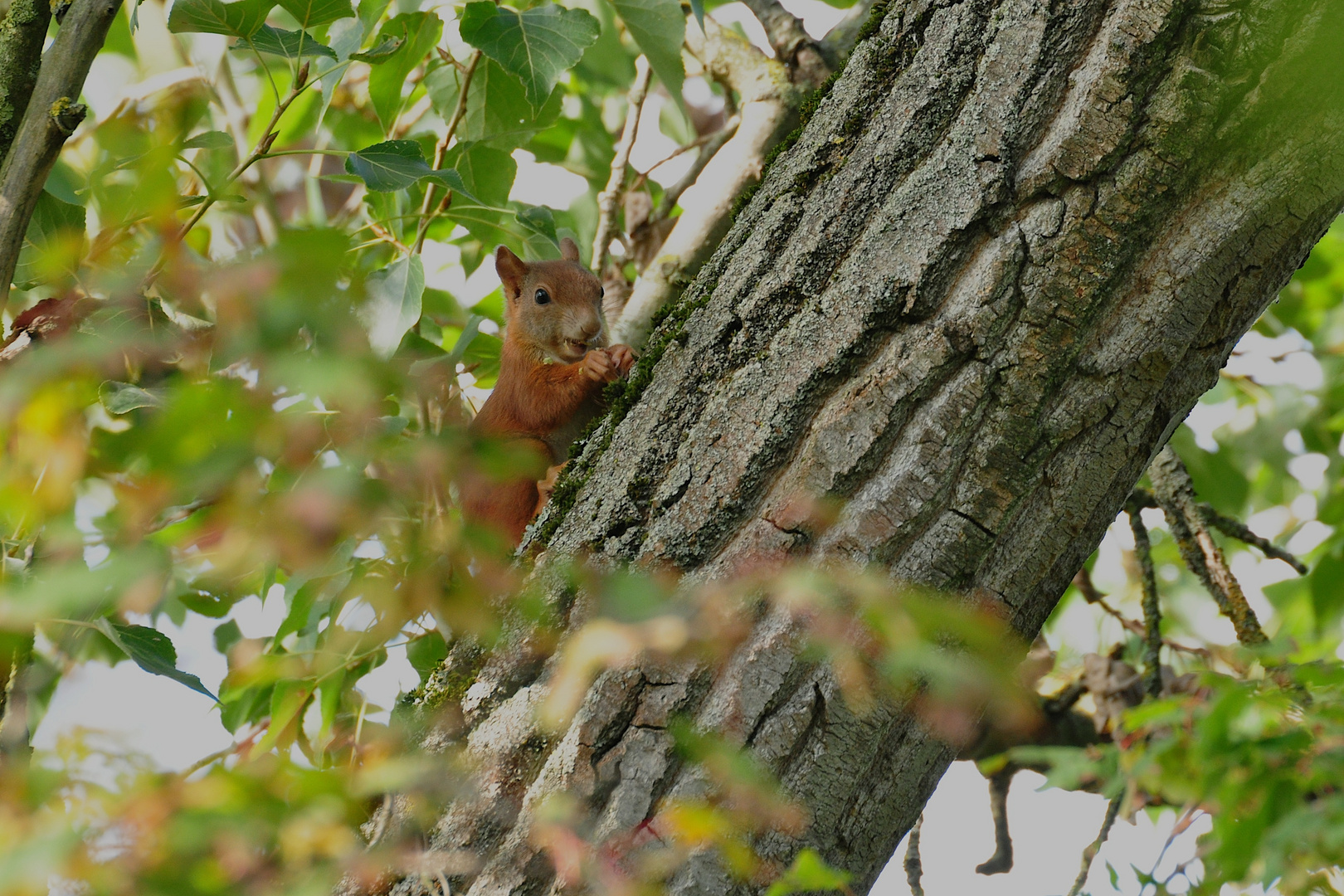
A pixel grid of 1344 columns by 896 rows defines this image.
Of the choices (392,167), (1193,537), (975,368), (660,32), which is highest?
(660,32)

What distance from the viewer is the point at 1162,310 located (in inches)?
51.8

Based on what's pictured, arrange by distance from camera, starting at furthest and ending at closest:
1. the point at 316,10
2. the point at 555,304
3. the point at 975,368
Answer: the point at 555,304 → the point at 316,10 → the point at 975,368

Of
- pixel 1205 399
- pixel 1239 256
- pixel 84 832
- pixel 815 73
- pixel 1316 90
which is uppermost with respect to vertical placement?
pixel 1205 399

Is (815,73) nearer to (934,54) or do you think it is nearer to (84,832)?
(934,54)

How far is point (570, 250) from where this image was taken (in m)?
3.36

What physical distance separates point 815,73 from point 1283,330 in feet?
7.02

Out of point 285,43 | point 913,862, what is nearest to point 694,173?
point 285,43

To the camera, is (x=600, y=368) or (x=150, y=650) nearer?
(x=150, y=650)

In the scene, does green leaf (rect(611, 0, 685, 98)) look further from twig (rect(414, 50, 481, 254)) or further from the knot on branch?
the knot on branch

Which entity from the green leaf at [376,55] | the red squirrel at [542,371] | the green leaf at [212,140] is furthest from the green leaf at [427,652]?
the green leaf at [376,55]

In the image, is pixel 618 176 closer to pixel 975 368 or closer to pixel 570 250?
pixel 570 250

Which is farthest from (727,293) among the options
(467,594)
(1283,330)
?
(1283,330)

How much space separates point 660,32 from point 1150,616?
1752 mm

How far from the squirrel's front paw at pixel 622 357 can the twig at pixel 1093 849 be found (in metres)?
1.41
